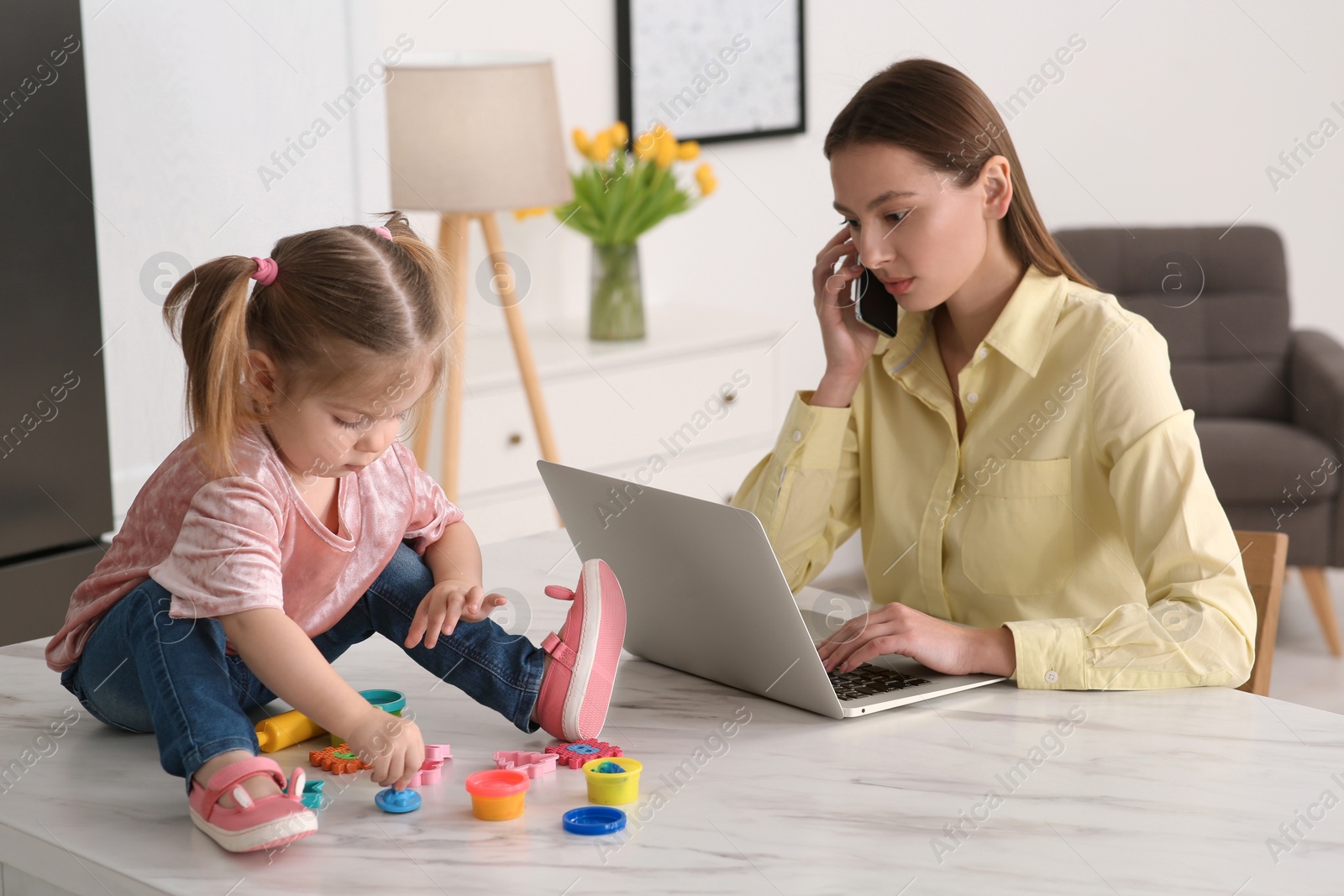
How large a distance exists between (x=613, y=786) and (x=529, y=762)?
107mm

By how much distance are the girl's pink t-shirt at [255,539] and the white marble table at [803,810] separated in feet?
0.42

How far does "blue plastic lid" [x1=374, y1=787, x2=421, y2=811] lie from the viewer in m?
1.03

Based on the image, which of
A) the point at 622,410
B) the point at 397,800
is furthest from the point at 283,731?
the point at 622,410

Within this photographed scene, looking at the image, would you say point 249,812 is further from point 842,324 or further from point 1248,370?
point 1248,370

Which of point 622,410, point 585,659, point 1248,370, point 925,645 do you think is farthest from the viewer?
point 1248,370

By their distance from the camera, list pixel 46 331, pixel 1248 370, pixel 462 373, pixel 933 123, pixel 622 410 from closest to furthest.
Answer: pixel 933 123 → pixel 46 331 → pixel 462 373 → pixel 622 410 → pixel 1248 370

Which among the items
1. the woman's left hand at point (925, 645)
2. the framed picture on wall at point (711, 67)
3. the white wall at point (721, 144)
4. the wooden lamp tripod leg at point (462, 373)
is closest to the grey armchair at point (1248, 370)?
the white wall at point (721, 144)

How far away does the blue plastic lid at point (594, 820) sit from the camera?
3.22 feet

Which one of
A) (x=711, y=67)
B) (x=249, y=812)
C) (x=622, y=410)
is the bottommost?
(x=622, y=410)

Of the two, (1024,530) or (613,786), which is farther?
(1024,530)

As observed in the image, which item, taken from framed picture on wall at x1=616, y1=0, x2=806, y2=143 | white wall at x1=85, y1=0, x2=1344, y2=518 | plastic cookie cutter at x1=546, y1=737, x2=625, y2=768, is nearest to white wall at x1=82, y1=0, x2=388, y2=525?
white wall at x1=85, y1=0, x2=1344, y2=518

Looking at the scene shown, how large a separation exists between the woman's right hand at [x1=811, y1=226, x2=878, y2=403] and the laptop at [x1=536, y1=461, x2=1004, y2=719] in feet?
1.27

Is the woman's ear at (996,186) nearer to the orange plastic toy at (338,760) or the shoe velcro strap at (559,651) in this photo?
the shoe velcro strap at (559,651)

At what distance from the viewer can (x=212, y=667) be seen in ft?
3.49
